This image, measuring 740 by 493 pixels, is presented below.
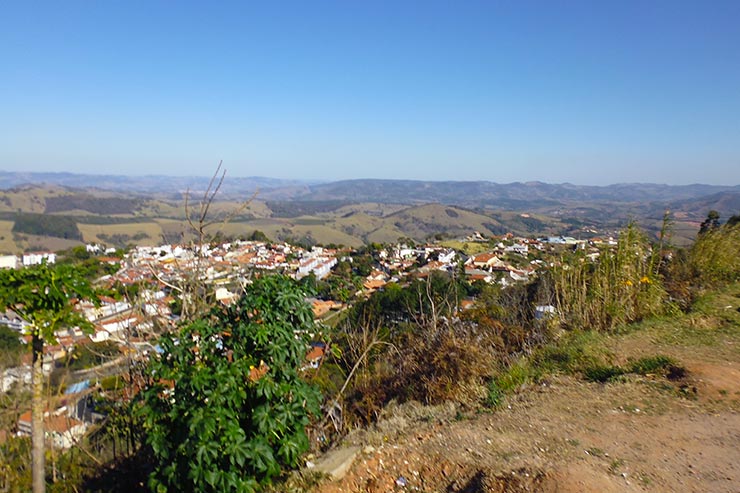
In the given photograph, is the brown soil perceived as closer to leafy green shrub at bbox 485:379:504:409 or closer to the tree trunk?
leafy green shrub at bbox 485:379:504:409

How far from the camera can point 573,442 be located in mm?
3154

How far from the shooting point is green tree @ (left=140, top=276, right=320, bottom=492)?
2291mm

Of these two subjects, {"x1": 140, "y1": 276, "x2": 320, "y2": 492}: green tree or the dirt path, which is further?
the dirt path

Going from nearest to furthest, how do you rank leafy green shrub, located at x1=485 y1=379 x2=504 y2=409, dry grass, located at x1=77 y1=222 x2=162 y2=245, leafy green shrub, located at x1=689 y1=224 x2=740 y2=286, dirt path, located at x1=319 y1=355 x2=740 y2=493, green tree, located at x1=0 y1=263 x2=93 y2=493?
green tree, located at x1=0 y1=263 x2=93 y2=493, dirt path, located at x1=319 y1=355 x2=740 y2=493, leafy green shrub, located at x1=485 y1=379 x2=504 y2=409, leafy green shrub, located at x1=689 y1=224 x2=740 y2=286, dry grass, located at x1=77 y1=222 x2=162 y2=245

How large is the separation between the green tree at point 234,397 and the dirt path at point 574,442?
63cm

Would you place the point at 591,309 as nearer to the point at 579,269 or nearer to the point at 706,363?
the point at 579,269

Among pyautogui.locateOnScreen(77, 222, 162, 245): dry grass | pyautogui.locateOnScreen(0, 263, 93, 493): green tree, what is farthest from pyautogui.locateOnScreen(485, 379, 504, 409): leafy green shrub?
pyautogui.locateOnScreen(77, 222, 162, 245): dry grass

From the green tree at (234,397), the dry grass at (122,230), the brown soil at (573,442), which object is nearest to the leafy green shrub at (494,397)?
the brown soil at (573,442)

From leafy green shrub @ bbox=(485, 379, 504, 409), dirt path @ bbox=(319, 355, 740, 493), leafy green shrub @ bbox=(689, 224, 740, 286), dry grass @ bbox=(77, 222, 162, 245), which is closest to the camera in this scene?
dirt path @ bbox=(319, 355, 740, 493)

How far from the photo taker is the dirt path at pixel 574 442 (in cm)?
268

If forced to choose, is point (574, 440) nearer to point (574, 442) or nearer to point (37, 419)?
point (574, 442)

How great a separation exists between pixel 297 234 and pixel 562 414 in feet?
211

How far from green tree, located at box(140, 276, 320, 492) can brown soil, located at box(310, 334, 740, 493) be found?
647 millimetres

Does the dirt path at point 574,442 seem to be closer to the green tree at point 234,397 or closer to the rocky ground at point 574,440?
the rocky ground at point 574,440
